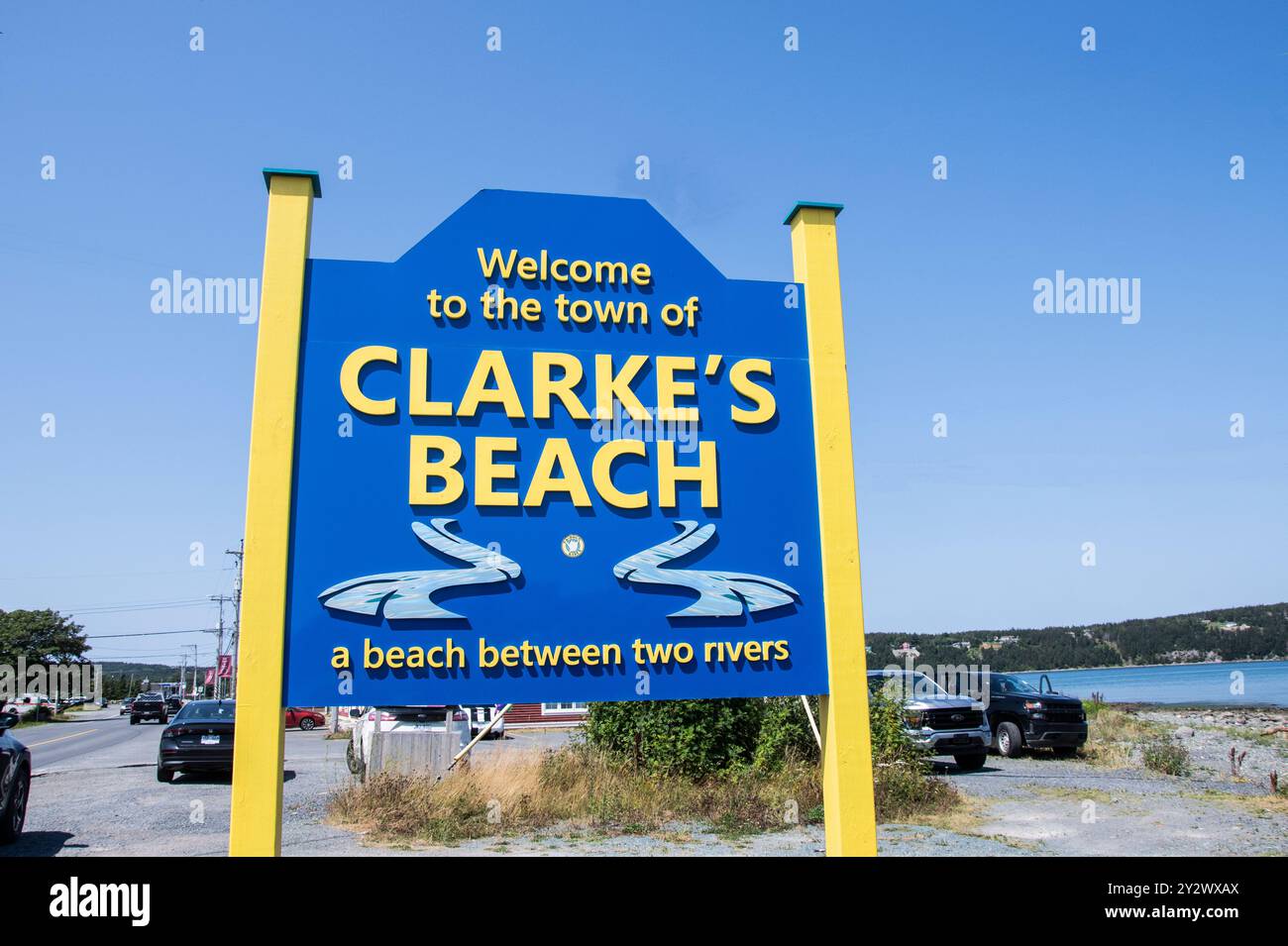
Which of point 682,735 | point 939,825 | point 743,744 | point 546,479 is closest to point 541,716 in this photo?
point 743,744

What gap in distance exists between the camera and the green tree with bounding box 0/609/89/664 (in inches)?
2867

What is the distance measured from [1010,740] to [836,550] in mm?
14535

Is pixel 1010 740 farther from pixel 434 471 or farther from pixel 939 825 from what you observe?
pixel 434 471

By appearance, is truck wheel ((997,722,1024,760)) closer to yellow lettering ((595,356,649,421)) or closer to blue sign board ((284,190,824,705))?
blue sign board ((284,190,824,705))

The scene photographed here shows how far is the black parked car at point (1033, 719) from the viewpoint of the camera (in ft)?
56.2

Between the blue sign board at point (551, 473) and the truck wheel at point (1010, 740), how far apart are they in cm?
1421

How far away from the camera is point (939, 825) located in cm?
1045

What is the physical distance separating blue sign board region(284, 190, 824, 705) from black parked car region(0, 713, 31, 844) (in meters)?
7.22

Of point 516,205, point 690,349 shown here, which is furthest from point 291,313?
point 690,349

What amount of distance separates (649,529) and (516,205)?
2378 mm

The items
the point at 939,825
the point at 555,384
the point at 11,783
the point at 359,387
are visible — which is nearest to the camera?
the point at 359,387

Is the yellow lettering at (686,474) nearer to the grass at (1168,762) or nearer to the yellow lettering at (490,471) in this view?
the yellow lettering at (490,471)

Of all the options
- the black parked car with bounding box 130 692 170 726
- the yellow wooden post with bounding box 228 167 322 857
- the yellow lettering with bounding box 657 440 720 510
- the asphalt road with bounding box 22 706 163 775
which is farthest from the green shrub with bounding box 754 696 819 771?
the black parked car with bounding box 130 692 170 726

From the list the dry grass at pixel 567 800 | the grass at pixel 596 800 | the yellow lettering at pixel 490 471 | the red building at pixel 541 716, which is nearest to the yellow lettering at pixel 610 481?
the yellow lettering at pixel 490 471
